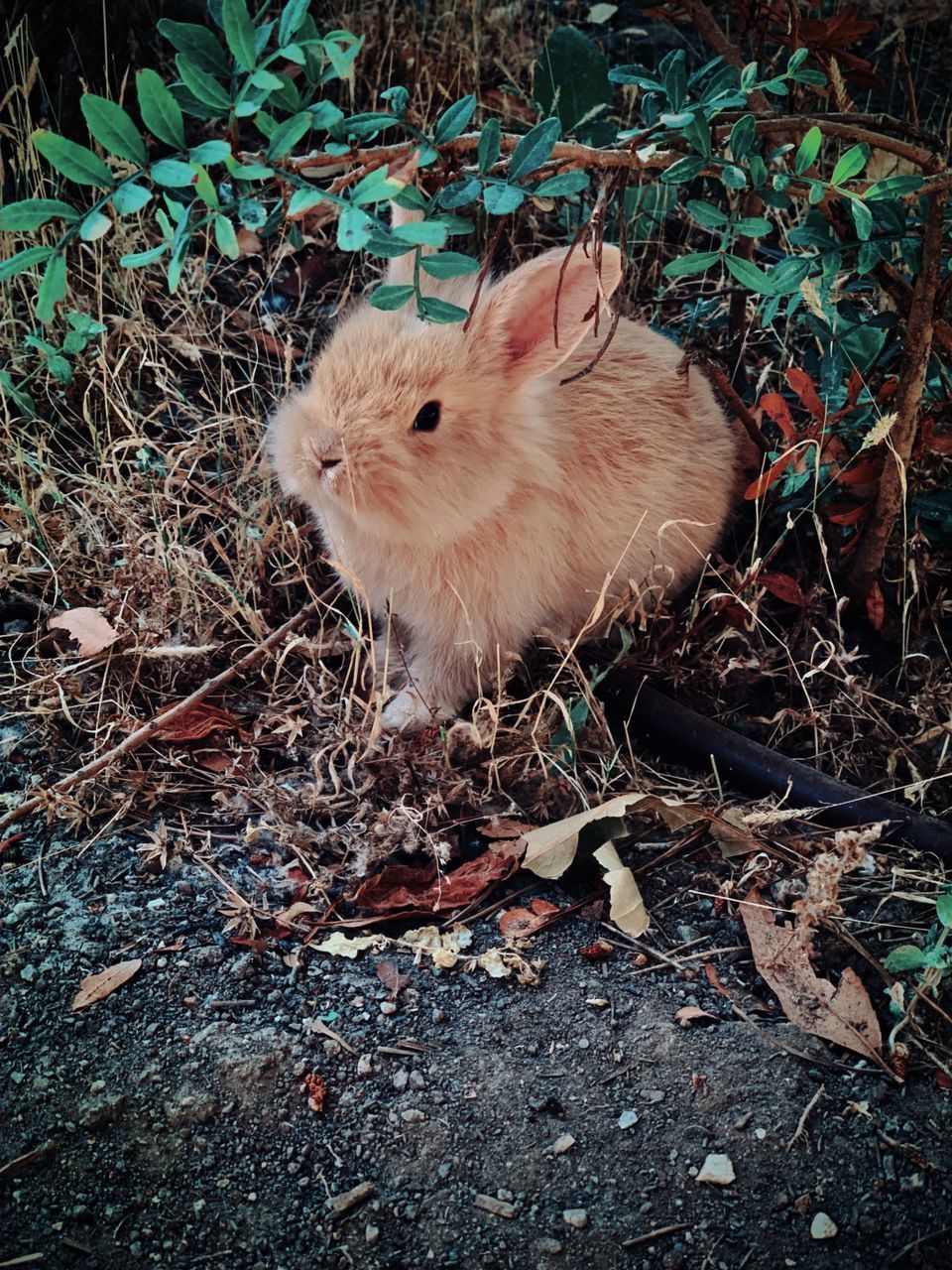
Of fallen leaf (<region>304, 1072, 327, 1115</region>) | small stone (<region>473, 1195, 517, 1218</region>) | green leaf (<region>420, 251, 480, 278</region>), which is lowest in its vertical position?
small stone (<region>473, 1195, 517, 1218</region>)

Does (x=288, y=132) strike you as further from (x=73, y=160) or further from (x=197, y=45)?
(x=73, y=160)

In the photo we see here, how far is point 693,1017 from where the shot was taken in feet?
7.64

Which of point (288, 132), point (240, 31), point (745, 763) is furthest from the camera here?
point (745, 763)

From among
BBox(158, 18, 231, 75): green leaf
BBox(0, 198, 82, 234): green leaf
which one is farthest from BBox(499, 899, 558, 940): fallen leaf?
BBox(158, 18, 231, 75): green leaf

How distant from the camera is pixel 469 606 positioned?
299cm

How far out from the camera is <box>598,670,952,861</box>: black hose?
2.71m

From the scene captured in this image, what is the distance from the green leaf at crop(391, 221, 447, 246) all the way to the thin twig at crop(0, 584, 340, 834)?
1343mm

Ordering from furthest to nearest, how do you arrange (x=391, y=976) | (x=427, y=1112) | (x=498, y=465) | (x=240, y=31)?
(x=498, y=465) → (x=391, y=976) → (x=427, y=1112) → (x=240, y=31)

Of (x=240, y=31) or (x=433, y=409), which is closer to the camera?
(x=240, y=31)

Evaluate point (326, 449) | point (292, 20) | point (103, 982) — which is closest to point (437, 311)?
point (326, 449)

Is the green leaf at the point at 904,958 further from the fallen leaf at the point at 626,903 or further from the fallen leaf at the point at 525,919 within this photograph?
the fallen leaf at the point at 525,919

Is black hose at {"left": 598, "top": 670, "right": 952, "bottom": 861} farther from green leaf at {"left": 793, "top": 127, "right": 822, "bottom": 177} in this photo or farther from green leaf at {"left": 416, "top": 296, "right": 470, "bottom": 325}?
green leaf at {"left": 793, "top": 127, "right": 822, "bottom": 177}

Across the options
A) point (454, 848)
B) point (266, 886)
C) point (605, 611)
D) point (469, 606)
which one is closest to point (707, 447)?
point (605, 611)

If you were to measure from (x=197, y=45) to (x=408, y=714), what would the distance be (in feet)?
5.58
